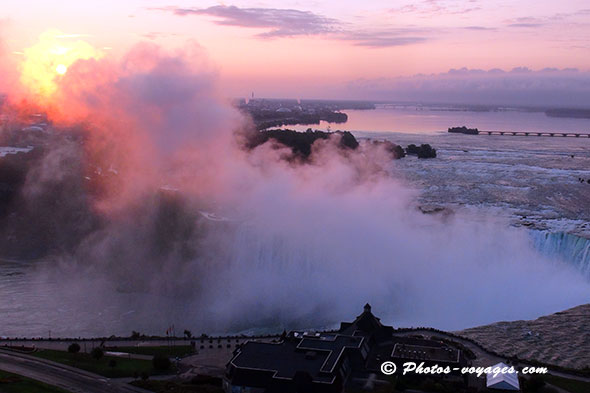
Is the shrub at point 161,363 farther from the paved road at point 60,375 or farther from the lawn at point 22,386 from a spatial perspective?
the lawn at point 22,386

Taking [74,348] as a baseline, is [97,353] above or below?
above

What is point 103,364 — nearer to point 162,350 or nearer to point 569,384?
point 162,350

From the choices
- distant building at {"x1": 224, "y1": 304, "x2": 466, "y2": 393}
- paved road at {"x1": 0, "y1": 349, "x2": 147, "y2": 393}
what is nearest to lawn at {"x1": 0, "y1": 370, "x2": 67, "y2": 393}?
paved road at {"x1": 0, "y1": 349, "x2": 147, "y2": 393}

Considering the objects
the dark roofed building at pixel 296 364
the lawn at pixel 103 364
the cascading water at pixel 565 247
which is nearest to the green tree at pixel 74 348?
the lawn at pixel 103 364

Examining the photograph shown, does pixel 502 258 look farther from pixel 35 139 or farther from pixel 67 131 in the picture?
pixel 35 139

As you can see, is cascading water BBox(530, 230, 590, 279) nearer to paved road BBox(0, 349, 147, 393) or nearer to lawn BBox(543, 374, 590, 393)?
lawn BBox(543, 374, 590, 393)

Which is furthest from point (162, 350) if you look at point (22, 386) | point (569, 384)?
point (569, 384)

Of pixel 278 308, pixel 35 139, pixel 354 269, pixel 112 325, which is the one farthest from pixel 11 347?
pixel 35 139
